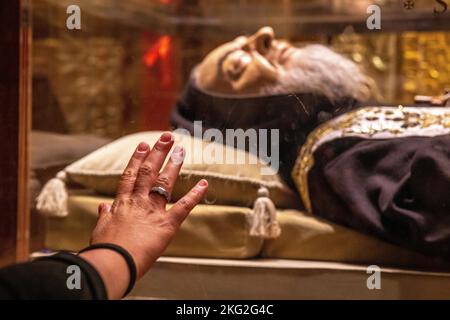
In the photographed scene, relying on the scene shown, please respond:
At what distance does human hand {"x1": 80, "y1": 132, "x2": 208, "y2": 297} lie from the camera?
0.62m

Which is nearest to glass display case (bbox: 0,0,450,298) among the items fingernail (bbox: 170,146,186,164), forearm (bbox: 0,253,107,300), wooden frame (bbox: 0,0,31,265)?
wooden frame (bbox: 0,0,31,265)

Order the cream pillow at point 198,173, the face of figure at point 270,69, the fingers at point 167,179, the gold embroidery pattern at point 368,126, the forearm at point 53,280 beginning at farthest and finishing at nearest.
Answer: the face of figure at point 270,69 < the gold embroidery pattern at point 368,126 < the cream pillow at point 198,173 < the fingers at point 167,179 < the forearm at point 53,280

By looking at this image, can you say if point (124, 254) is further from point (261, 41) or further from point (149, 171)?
point (261, 41)

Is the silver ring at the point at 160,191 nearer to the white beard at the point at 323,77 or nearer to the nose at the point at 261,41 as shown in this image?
the white beard at the point at 323,77

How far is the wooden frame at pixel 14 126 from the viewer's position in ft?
3.26

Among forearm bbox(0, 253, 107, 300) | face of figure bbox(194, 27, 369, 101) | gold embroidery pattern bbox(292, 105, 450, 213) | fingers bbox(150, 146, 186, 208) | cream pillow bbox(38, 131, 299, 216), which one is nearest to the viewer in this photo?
forearm bbox(0, 253, 107, 300)

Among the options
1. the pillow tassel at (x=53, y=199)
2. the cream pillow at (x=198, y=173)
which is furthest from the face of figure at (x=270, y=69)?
the pillow tassel at (x=53, y=199)

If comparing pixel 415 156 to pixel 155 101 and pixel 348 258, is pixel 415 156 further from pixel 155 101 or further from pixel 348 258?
pixel 155 101

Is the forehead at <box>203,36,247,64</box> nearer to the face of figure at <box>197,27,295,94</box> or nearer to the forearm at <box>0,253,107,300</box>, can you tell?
the face of figure at <box>197,27,295,94</box>

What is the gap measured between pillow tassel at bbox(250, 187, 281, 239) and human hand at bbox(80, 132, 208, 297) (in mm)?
313

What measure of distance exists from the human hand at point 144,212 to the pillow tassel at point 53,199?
400mm

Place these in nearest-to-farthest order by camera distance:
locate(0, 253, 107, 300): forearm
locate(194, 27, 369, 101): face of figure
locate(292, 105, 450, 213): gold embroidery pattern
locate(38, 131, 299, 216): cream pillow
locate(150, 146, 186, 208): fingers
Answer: locate(0, 253, 107, 300): forearm
locate(150, 146, 186, 208): fingers
locate(38, 131, 299, 216): cream pillow
locate(292, 105, 450, 213): gold embroidery pattern
locate(194, 27, 369, 101): face of figure

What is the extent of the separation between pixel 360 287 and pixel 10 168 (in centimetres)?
51

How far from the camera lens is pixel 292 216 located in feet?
3.35
